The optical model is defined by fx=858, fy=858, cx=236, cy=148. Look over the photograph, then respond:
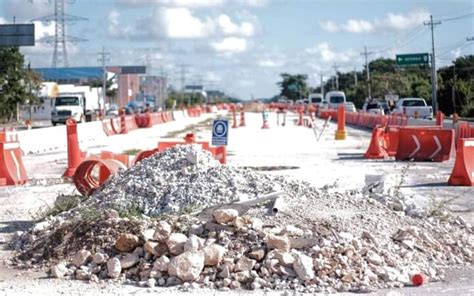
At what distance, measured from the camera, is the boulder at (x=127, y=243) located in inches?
373

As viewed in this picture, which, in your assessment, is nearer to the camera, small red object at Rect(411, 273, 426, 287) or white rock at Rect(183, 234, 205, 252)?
small red object at Rect(411, 273, 426, 287)

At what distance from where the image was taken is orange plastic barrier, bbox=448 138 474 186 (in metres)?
17.7

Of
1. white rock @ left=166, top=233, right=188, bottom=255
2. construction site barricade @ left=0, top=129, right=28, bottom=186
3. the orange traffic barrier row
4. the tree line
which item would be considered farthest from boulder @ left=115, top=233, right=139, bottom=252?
the tree line

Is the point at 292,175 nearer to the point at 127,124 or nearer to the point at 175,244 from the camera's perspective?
the point at 175,244

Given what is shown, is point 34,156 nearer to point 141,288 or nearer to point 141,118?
point 141,288

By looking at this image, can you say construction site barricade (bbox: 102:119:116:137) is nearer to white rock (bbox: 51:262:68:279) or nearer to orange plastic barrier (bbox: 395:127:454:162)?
orange plastic barrier (bbox: 395:127:454:162)

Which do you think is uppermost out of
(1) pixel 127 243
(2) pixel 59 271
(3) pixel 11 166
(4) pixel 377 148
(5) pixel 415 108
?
(5) pixel 415 108

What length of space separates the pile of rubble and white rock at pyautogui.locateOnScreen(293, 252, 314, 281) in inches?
0.5

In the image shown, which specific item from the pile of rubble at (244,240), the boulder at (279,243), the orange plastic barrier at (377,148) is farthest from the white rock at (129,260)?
the orange plastic barrier at (377,148)

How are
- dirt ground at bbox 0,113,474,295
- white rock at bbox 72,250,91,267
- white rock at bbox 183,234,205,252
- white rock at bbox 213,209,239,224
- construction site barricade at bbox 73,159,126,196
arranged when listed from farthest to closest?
construction site barricade at bbox 73,159,126,196 → white rock at bbox 213,209,239,224 → white rock at bbox 72,250,91,267 → white rock at bbox 183,234,205,252 → dirt ground at bbox 0,113,474,295

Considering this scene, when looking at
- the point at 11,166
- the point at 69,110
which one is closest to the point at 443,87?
the point at 69,110

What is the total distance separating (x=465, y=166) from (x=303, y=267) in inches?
397

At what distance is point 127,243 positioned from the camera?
31.1 ft

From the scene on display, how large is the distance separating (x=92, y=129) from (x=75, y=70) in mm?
98122
